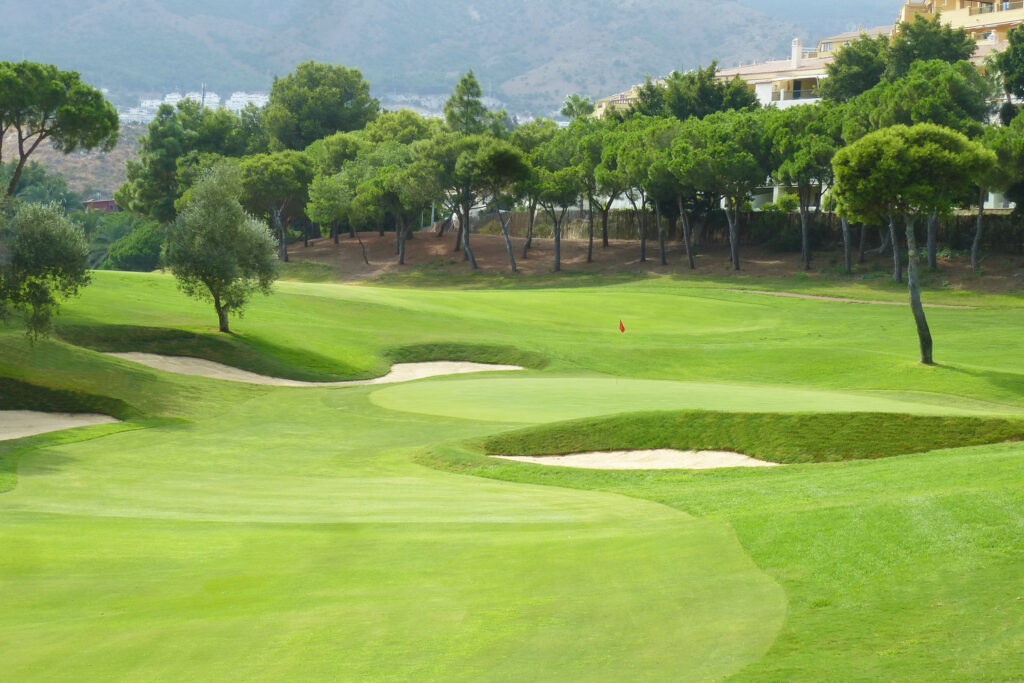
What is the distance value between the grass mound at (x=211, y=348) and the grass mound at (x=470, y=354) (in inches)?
150

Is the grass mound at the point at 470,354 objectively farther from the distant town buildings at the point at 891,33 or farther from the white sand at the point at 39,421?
the distant town buildings at the point at 891,33

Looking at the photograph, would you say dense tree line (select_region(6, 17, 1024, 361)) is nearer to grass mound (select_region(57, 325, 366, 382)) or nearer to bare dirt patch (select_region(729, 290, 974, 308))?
grass mound (select_region(57, 325, 366, 382))

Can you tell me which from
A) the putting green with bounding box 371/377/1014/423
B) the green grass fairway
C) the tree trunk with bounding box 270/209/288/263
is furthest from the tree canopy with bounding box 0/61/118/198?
the tree trunk with bounding box 270/209/288/263

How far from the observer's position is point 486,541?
12695mm

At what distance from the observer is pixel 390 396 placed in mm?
34156

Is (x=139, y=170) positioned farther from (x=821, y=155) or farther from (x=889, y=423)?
(x=889, y=423)

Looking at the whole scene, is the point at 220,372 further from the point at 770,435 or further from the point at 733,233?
the point at 733,233

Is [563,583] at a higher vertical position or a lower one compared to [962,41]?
lower

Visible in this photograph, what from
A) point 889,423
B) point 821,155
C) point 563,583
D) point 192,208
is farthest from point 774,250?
point 563,583

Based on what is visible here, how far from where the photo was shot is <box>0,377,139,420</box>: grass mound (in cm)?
3059

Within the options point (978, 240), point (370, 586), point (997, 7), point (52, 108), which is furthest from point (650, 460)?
point (997, 7)

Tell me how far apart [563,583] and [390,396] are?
23.9 m

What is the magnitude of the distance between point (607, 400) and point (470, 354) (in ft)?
52.6

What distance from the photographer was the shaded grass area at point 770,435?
72.7 ft
